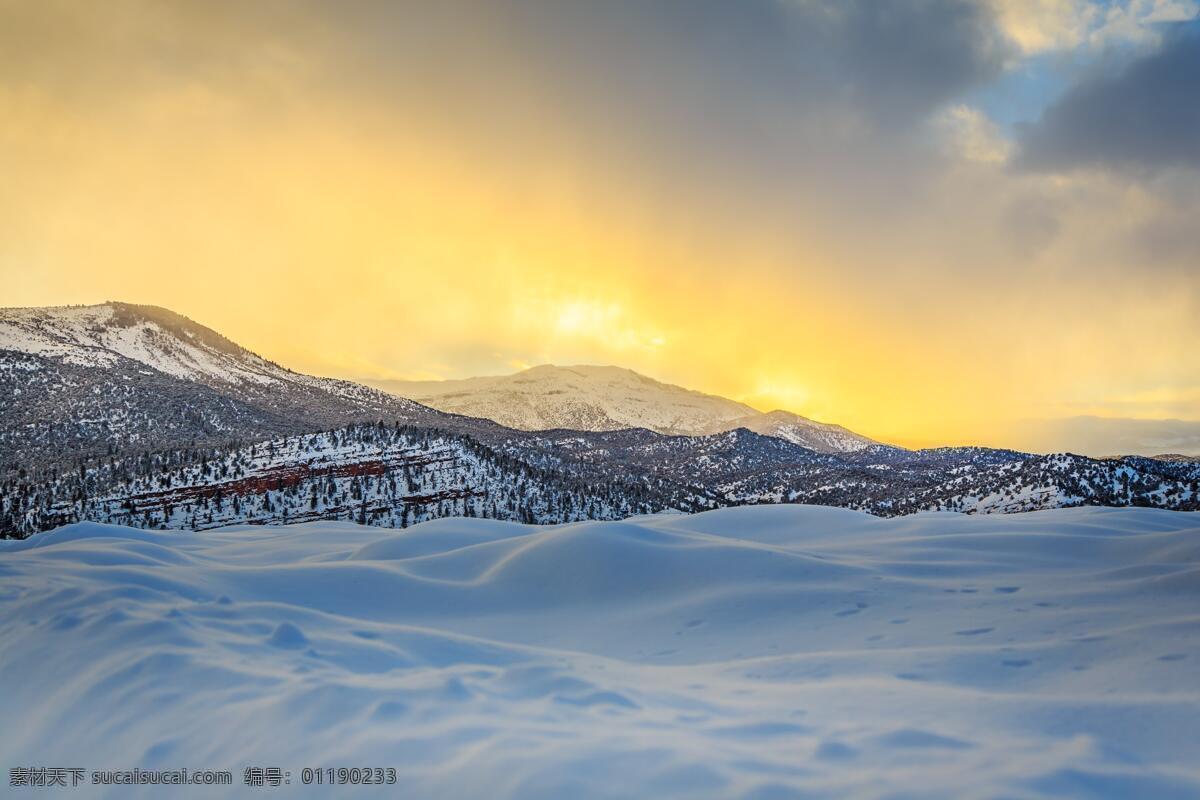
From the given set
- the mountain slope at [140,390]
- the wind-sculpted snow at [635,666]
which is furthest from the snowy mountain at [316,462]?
the wind-sculpted snow at [635,666]

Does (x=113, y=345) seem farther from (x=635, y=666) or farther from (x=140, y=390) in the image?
(x=635, y=666)

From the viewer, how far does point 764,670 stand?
24.3 feet

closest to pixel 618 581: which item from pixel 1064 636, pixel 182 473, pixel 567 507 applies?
pixel 1064 636

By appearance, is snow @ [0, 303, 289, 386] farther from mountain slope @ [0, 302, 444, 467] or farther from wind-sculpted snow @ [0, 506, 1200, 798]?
wind-sculpted snow @ [0, 506, 1200, 798]

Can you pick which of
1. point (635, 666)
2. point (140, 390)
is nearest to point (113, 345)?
point (140, 390)

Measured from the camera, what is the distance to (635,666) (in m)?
7.98

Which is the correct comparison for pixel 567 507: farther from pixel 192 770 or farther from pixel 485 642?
pixel 192 770

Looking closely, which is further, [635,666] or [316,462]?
[316,462]

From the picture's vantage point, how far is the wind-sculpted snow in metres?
4.75

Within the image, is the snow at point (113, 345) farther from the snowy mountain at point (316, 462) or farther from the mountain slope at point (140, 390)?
the snowy mountain at point (316, 462)

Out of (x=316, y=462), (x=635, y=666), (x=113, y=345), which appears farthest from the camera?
(x=113, y=345)

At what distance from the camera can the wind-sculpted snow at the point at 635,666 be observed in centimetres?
475

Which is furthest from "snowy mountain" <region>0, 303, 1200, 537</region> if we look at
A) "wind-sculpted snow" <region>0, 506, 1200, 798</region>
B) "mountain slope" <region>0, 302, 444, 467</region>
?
"wind-sculpted snow" <region>0, 506, 1200, 798</region>

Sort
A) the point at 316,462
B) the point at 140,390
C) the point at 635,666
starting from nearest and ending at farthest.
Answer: the point at 635,666
the point at 316,462
the point at 140,390
